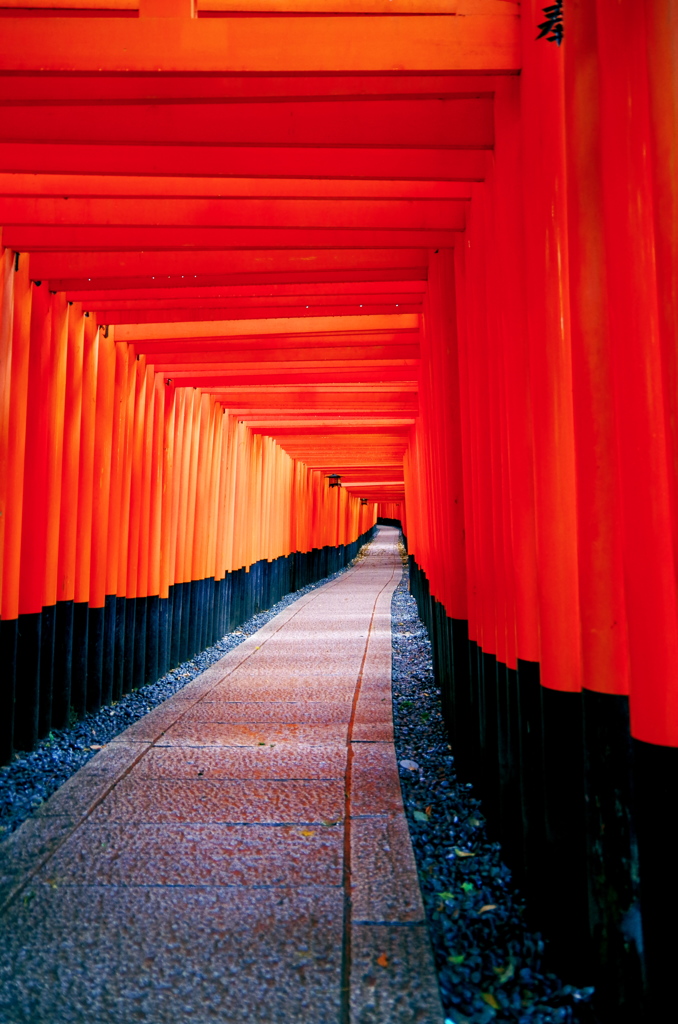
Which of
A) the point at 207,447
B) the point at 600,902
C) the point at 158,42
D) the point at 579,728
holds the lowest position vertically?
the point at 600,902

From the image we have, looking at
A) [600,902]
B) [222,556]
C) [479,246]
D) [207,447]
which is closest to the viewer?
[600,902]

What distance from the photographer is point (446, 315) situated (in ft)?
15.0

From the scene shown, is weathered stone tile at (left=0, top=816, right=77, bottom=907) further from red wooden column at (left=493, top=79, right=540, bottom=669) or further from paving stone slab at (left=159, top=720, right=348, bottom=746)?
red wooden column at (left=493, top=79, right=540, bottom=669)

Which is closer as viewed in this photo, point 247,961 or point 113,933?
point 247,961

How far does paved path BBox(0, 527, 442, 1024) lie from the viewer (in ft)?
7.05

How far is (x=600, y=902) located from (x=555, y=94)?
253 centimetres

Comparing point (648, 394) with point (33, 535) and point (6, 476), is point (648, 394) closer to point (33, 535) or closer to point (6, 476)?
point (6, 476)

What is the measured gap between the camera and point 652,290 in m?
1.90

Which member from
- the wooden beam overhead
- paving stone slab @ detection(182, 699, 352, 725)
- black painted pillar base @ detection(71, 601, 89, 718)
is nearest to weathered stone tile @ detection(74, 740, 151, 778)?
paving stone slab @ detection(182, 699, 352, 725)

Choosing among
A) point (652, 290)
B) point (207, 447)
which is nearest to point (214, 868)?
point (652, 290)

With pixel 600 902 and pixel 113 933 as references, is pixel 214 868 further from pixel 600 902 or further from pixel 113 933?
pixel 600 902

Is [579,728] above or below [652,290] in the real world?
below

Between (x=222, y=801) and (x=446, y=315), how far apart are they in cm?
317

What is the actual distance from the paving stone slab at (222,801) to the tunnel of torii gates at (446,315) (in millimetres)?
865
